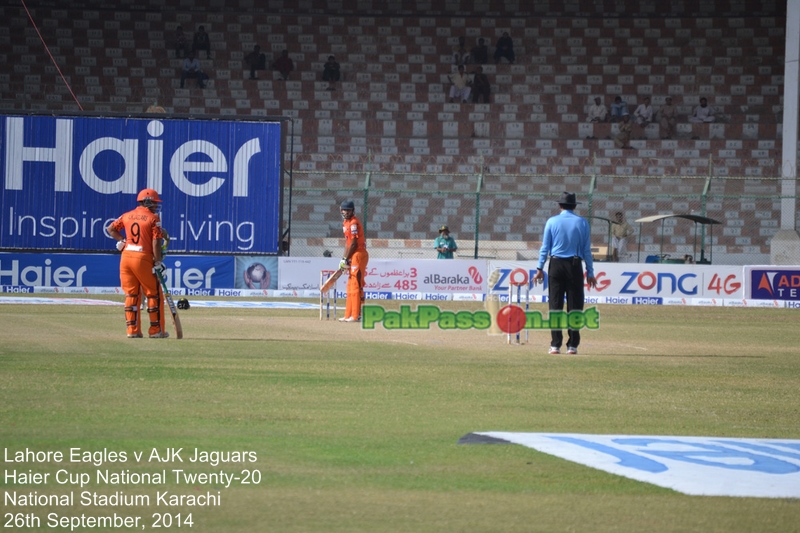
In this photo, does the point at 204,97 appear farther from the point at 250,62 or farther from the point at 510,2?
the point at 510,2

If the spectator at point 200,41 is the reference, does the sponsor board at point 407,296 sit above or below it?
below

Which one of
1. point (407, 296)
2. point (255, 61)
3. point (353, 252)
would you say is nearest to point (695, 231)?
point (407, 296)

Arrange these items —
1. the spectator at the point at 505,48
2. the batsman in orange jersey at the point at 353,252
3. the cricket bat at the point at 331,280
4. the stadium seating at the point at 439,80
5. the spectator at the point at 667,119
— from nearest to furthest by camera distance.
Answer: the cricket bat at the point at 331,280
the batsman in orange jersey at the point at 353,252
the stadium seating at the point at 439,80
the spectator at the point at 667,119
the spectator at the point at 505,48

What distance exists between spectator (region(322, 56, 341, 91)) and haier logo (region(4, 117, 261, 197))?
12.7m

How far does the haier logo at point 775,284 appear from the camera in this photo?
27.0m

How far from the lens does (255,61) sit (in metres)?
40.6

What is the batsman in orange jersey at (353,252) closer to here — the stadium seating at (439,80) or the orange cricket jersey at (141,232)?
the orange cricket jersey at (141,232)

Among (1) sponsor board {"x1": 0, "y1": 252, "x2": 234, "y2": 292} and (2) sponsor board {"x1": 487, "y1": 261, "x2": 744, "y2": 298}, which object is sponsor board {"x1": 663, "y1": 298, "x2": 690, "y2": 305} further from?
(1) sponsor board {"x1": 0, "y1": 252, "x2": 234, "y2": 292}

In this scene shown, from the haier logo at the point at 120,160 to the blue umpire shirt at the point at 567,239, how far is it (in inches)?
629

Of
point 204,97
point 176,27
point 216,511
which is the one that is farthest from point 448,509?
point 176,27

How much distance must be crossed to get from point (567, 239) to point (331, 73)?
28.3 meters

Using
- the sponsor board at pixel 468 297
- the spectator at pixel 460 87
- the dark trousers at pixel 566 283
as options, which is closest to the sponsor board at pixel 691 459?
the dark trousers at pixel 566 283

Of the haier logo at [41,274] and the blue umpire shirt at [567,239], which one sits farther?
the haier logo at [41,274]

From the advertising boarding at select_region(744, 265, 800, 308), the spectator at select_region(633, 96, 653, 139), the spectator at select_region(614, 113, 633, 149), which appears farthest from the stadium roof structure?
the spectator at select_region(633, 96, 653, 139)
